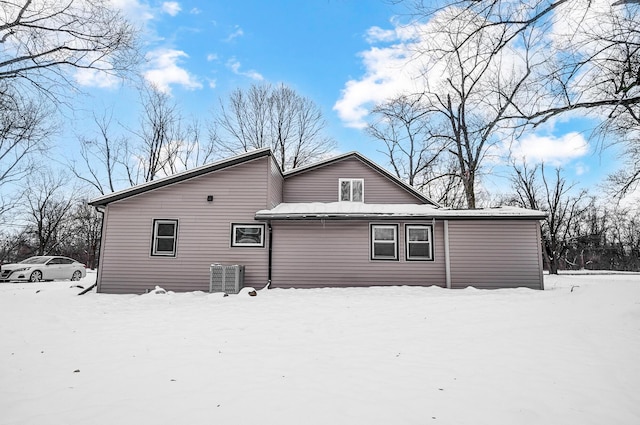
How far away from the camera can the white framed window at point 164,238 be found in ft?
36.7

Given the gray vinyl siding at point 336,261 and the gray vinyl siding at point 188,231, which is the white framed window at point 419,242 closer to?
the gray vinyl siding at point 336,261

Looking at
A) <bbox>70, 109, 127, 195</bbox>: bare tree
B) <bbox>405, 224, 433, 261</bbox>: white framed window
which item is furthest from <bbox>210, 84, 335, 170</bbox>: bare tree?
<bbox>405, 224, 433, 261</bbox>: white framed window

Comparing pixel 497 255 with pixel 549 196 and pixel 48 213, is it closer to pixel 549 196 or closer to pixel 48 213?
pixel 549 196

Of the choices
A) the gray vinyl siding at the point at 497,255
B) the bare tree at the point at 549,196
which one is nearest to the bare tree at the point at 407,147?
the bare tree at the point at 549,196

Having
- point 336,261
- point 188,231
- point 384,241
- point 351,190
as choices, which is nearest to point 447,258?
point 384,241

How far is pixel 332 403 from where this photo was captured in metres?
3.09

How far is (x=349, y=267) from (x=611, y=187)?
10361 millimetres

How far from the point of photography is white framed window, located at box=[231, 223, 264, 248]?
1126 cm

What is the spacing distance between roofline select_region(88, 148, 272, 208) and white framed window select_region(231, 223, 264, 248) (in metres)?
2.12

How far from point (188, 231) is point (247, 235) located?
201 cm

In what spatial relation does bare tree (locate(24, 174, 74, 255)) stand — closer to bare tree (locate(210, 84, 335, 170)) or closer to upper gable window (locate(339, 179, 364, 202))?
bare tree (locate(210, 84, 335, 170))

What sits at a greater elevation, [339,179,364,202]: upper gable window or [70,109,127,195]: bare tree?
[70,109,127,195]: bare tree

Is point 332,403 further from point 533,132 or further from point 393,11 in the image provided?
point 533,132

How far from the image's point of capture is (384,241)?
11.7 metres
